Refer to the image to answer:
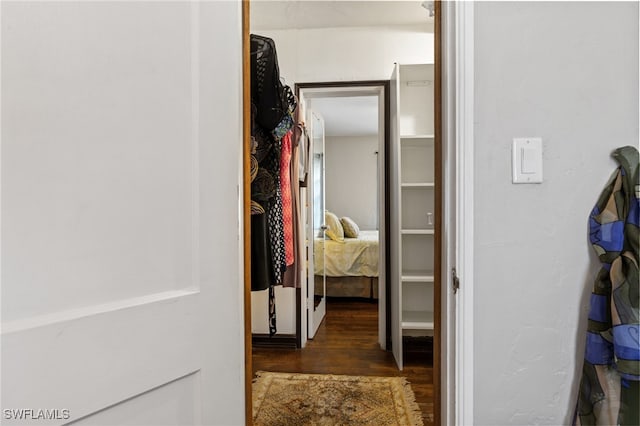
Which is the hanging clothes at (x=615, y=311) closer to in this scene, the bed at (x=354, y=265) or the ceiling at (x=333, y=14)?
the ceiling at (x=333, y=14)

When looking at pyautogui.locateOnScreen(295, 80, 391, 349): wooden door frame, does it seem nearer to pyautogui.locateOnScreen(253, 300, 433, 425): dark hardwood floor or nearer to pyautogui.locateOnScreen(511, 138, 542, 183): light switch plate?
pyautogui.locateOnScreen(253, 300, 433, 425): dark hardwood floor

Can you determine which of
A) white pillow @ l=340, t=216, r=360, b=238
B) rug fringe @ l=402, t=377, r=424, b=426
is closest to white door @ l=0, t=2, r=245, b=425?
rug fringe @ l=402, t=377, r=424, b=426

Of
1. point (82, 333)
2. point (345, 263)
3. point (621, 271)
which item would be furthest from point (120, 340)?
point (345, 263)

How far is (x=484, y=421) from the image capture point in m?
1.09

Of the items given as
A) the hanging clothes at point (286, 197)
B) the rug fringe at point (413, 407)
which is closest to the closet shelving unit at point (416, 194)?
the rug fringe at point (413, 407)

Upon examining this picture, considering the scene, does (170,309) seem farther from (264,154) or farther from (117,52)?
(264,154)

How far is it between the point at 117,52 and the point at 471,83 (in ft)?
2.80

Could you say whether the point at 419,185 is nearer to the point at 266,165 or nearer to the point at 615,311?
the point at 266,165

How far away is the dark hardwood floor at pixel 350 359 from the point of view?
2.72 m

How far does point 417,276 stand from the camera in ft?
9.92

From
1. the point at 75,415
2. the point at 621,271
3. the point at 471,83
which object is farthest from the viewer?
the point at 471,83

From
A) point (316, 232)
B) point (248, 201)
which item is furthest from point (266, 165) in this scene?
point (316, 232)

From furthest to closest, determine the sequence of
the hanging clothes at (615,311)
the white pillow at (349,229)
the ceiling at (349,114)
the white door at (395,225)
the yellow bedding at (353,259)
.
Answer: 1. the white pillow at (349,229)
2. the ceiling at (349,114)
3. the yellow bedding at (353,259)
4. the white door at (395,225)
5. the hanging clothes at (615,311)

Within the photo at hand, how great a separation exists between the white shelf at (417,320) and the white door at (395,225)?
9 centimetres
